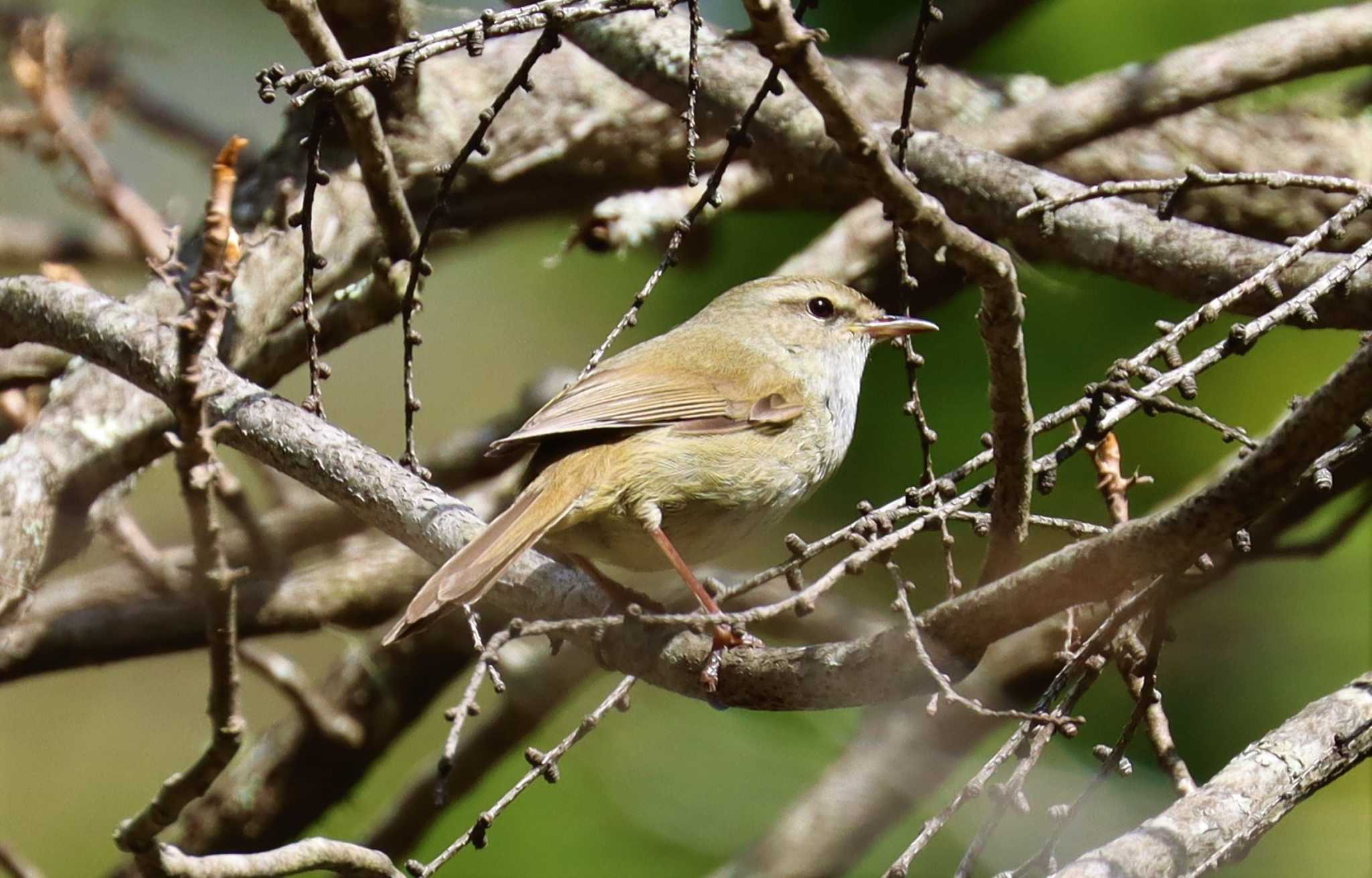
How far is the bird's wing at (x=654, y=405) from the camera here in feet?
11.7

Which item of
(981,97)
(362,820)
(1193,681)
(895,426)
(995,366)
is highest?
(981,97)

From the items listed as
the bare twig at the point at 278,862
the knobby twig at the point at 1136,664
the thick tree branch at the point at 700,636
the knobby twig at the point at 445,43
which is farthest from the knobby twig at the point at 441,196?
the knobby twig at the point at 1136,664

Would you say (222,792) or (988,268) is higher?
(222,792)

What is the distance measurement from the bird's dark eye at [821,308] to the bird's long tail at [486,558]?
1372 mm

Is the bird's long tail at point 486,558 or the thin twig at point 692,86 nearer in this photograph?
the thin twig at point 692,86

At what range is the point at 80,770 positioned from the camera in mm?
8078

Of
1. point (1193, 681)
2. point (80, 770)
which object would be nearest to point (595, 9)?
point (1193, 681)

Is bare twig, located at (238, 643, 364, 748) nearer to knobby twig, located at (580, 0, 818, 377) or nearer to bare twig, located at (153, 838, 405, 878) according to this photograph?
bare twig, located at (153, 838, 405, 878)

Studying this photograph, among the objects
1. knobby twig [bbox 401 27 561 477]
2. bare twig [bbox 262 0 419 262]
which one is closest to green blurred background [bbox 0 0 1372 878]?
bare twig [bbox 262 0 419 262]

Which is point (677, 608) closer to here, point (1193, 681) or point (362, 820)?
point (1193, 681)

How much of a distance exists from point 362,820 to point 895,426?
2846mm

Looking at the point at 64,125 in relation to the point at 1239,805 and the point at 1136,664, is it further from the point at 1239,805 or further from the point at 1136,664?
the point at 1239,805

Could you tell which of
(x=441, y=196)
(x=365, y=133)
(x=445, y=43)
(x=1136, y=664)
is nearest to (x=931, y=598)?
(x=1136, y=664)

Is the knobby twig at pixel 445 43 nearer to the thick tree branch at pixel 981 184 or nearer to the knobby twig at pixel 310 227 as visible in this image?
the knobby twig at pixel 310 227
